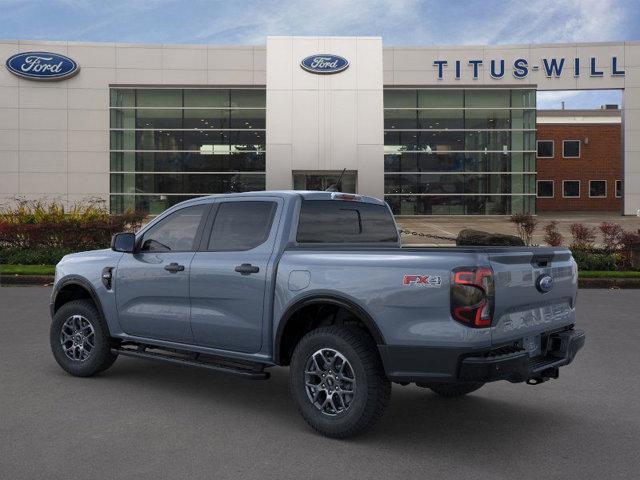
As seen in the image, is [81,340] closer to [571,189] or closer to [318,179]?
[318,179]

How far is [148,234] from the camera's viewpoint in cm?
666

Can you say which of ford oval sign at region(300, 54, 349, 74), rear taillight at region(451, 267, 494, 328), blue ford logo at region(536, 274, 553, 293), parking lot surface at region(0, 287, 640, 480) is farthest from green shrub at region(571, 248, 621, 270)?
ford oval sign at region(300, 54, 349, 74)

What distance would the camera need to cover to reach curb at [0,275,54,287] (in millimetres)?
16312

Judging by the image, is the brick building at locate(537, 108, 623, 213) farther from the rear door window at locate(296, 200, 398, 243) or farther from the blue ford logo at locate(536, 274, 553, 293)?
the blue ford logo at locate(536, 274, 553, 293)

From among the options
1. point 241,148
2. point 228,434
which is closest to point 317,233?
point 228,434

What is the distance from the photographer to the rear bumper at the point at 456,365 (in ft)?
14.8

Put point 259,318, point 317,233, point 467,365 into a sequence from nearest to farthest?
1. point 467,365
2. point 259,318
3. point 317,233

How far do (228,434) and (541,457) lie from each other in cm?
214

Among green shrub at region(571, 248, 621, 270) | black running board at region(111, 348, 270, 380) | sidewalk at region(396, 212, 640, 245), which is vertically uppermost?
sidewalk at region(396, 212, 640, 245)

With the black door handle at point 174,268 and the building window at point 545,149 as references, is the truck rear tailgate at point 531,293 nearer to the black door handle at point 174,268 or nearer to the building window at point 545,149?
the black door handle at point 174,268

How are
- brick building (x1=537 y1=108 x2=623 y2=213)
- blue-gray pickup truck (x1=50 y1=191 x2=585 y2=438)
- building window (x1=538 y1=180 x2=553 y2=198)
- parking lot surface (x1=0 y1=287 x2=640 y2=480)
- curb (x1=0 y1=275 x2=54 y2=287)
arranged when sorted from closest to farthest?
parking lot surface (x1=0 y1=287 x2=640 y2=480) → blue-gray pickup truck (x1=50 y1=191 x2=585 y2=438) → curb (x1=0 y1=275 x2=54 y2=287) → brick building (x1=537 y1=108 x2=623 y2=213) → building window (x1=538 y1=180 x2=553 y2=198)

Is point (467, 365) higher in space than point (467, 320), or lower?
lower

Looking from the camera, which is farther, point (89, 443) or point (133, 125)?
point (133, 125)

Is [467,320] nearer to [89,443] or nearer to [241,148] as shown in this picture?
[89,443]
